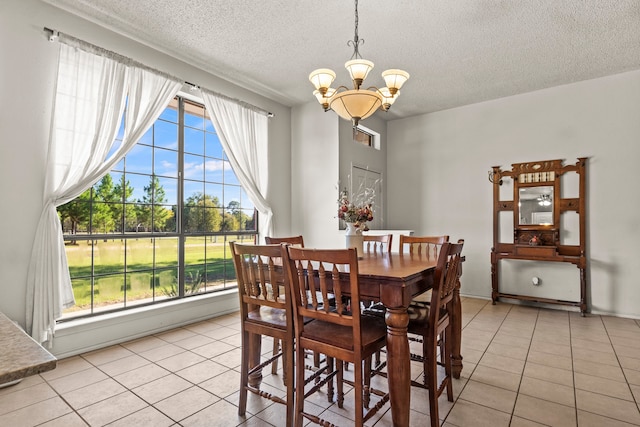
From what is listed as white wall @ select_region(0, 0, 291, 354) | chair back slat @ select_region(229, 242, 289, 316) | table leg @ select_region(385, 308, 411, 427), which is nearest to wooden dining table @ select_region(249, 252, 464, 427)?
table leg @ select_region(385, 308, 411, 427)

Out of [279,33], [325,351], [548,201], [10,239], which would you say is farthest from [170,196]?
[548,201]

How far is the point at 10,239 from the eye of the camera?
101 inches

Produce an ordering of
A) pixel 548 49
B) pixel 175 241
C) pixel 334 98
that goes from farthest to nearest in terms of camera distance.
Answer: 1. pixel 175 241
2. pixel 548 49
3. pixel 334 98

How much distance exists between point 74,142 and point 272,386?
2593 mm

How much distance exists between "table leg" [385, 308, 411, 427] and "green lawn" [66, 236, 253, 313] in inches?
112

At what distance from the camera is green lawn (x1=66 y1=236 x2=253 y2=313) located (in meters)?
3.37

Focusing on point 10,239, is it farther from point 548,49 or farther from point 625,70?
point 625,70

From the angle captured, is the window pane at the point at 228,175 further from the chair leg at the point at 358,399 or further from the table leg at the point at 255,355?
the chair leg at the point at 358,399

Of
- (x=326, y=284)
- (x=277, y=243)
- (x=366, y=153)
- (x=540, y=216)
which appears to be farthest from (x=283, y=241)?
(x=540, y=216)

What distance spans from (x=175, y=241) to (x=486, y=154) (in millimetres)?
4475

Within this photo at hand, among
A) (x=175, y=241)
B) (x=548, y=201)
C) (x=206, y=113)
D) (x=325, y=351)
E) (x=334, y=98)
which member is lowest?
(x=325, y=351)

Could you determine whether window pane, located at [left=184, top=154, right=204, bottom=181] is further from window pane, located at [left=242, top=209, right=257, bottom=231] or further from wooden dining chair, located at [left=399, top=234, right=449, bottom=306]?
wooden dining chair, located at [left=399, top=234, right=449, bottom=306]

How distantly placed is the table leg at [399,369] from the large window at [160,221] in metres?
2.86

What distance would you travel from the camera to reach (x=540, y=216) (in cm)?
455
